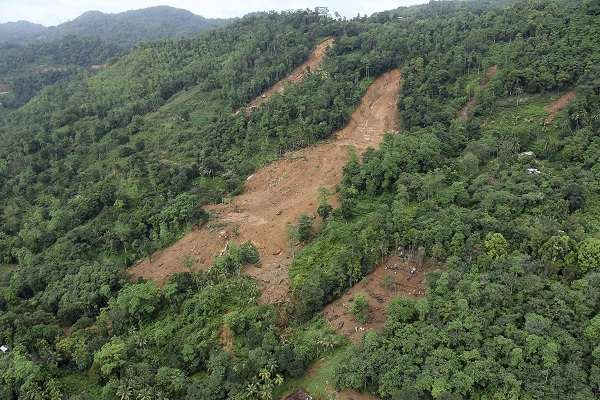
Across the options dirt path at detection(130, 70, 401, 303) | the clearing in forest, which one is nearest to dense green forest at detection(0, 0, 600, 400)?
the clearing in forest

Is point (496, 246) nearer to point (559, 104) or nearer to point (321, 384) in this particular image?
point (321, 384)

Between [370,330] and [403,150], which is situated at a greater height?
[403,150]

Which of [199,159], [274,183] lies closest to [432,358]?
[274,183]

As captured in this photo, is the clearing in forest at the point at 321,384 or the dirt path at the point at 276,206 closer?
the clearing in forest at the point at 321,384

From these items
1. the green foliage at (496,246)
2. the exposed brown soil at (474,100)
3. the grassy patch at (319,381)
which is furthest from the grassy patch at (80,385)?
the exposed brown soil at (474,100)

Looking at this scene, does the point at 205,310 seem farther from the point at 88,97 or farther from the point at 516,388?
the point at 88,97

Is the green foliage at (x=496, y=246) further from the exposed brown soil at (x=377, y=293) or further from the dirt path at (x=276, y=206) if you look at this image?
the dirt path at (x=276, y=206)

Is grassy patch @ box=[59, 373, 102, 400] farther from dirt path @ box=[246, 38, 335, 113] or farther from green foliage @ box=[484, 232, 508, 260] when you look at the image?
dirt path @ box=[246, 38, 335, 113]

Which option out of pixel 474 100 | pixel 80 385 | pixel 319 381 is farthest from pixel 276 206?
pixel 474 100
